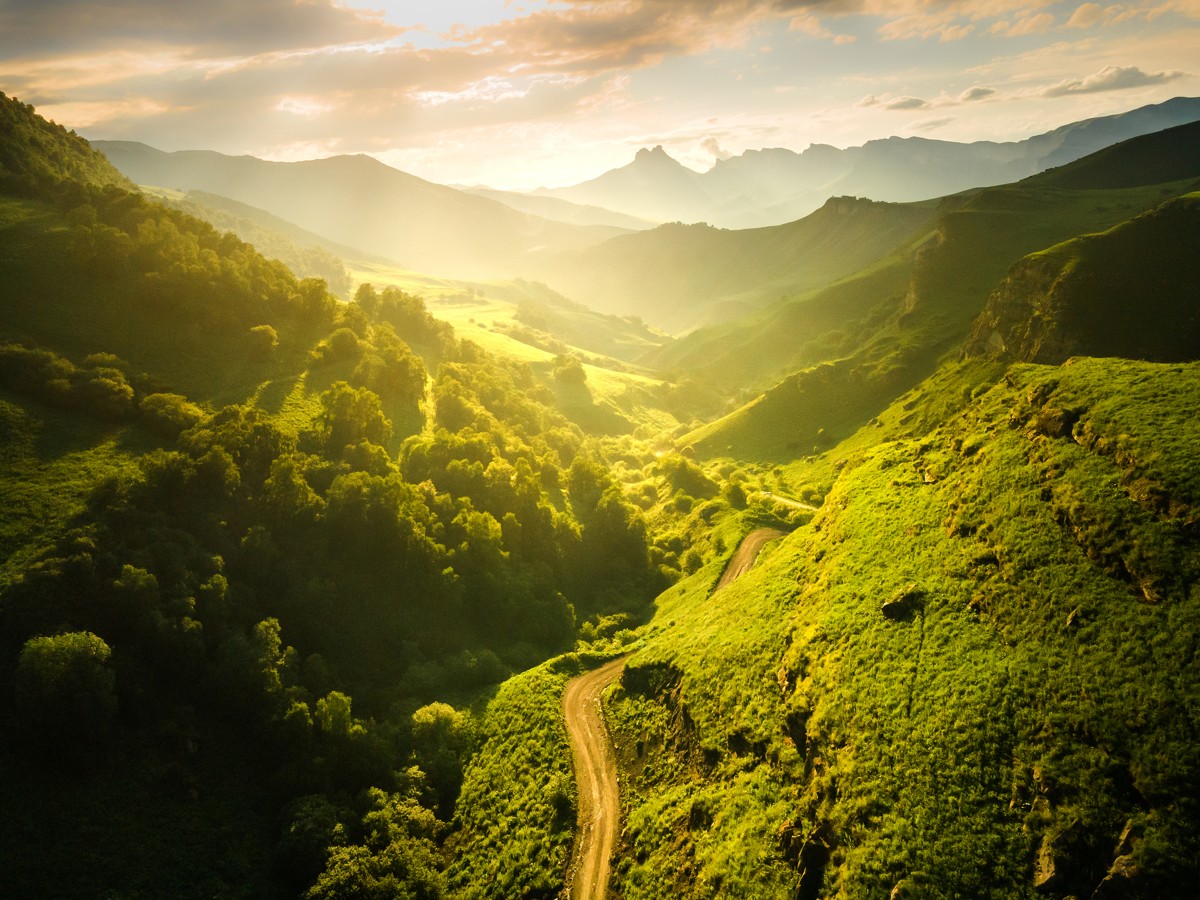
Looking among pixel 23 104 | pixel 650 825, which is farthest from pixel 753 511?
pixel 23 104

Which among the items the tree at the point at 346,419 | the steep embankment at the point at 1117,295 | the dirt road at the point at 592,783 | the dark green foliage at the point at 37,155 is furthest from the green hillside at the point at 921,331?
the dark green foliage at the point at 37,155

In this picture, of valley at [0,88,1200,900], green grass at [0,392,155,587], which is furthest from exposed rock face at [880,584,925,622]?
green grass at [0,392,155,587]

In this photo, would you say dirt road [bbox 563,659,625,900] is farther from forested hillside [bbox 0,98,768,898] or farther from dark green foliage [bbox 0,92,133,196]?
dark green foliage [bbox 0,92,133,196]

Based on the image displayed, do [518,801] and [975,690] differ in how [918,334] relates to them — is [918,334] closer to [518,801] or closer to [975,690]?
[975,690]

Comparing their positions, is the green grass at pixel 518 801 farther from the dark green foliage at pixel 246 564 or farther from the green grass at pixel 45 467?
the green grass at pixel 45 467

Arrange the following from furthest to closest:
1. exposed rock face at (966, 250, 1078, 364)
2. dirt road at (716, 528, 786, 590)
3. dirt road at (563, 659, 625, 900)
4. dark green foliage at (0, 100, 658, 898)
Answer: exposed rock face at (966, 250, 1078, 364), dirt road at (716, 528, 786, 590), dark green foliage at (0, 100, 658, 898), dirt road at (563, 659, 625, 900)

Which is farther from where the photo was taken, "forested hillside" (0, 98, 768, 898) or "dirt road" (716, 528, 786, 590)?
"dirt road" (716, 528, 786, 590)

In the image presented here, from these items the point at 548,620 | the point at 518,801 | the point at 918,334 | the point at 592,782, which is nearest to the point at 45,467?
the point at 548,620
